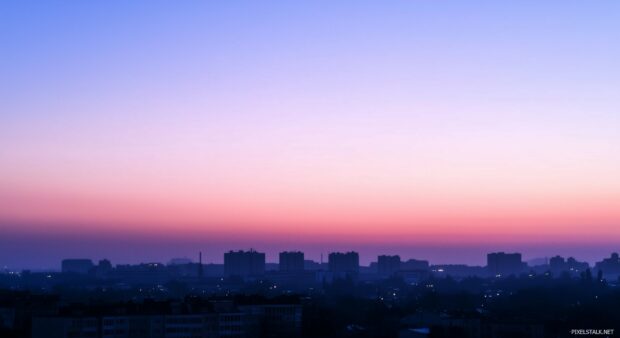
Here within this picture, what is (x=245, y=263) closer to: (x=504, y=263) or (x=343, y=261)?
(x=343, y=261)

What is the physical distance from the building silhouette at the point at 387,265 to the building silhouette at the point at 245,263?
2559 centimetres

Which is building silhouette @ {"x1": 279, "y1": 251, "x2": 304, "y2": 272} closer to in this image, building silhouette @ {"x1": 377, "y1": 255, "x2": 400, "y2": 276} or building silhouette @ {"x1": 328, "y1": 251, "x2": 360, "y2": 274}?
building silhouette @ {"x1": 328, "y1": 251, "x2": 360, "y2": 274}

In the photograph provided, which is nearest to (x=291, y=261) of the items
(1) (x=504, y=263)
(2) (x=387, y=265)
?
(2) (x=387, y=265)

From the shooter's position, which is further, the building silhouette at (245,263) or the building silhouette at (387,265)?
the building silhouette at (387,265)

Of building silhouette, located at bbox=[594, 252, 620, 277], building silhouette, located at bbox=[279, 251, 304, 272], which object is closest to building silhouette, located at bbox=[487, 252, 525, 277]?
building silhouette, located at bbox=[594, 252, 620, 277]

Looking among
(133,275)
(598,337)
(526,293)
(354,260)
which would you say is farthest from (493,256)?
(598,337)

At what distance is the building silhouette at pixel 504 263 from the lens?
164125mm

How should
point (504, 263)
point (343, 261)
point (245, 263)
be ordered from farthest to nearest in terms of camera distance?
1. point (504, 263)
2. point (343, 261)
3. point (245, 263)

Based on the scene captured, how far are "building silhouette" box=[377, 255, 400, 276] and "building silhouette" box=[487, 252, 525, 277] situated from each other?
50.9 ft

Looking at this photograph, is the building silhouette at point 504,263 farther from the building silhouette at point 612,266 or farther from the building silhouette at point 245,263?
the building silhouette at point 245,263

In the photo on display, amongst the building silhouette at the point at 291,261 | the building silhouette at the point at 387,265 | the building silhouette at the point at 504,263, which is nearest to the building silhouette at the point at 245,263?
the building silhouette at the point at 291,261

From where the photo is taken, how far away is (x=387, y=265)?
557 ft

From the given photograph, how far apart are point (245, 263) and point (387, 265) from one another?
29220 millimetres

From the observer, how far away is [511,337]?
4131 cm
